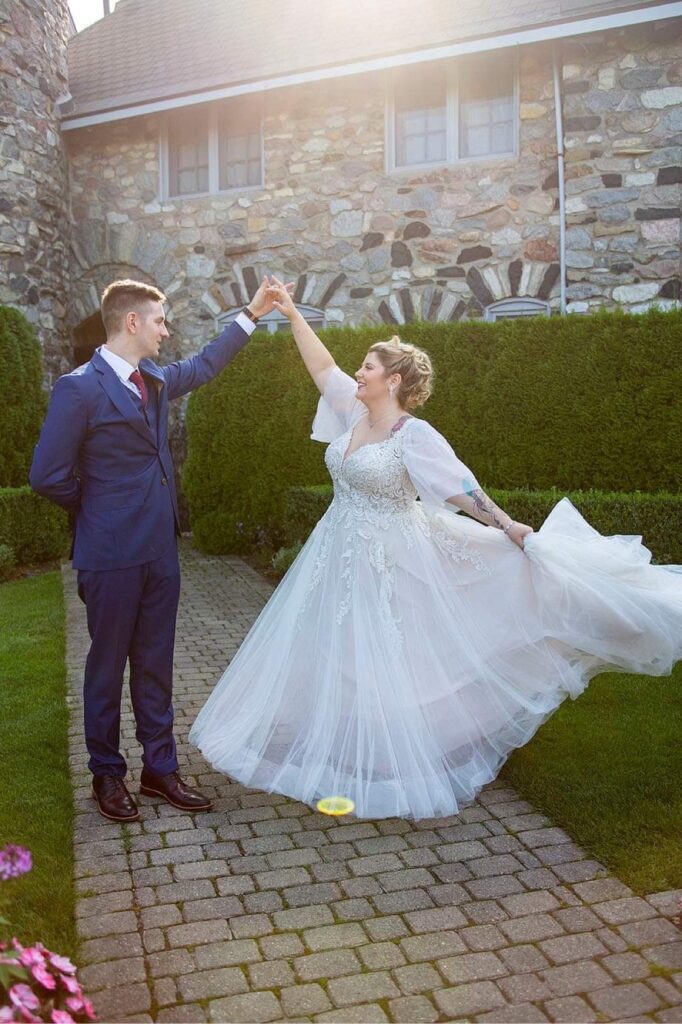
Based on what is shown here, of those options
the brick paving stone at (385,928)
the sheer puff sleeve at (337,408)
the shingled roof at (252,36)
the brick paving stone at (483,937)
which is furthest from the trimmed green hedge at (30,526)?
the brick paving stone at (483,937)

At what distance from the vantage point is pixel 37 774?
4.61 meters

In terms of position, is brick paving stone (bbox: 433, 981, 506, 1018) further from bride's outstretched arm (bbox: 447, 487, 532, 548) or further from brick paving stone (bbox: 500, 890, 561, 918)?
bride's outstretched arm (bbox: 447, 487, 532, 548)

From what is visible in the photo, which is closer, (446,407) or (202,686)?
(202,686)

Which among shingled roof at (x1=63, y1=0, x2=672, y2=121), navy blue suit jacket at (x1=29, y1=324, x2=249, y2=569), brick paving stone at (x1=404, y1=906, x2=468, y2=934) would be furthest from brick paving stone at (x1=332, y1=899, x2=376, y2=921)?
shingled roof at (x1=63, y1=0, x2=672, y2=121)

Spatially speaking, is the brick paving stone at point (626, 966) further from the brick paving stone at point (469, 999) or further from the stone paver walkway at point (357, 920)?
the brick paving stone at point (469, 999)

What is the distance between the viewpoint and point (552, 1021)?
2.77 meters

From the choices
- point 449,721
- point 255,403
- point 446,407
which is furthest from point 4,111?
point 449,721

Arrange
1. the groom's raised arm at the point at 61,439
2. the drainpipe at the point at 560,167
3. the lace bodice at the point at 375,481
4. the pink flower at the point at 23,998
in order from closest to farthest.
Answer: the pink flower at the point at 23,998 < the groom's raised arm at the point at 61,439 < the lace bodice at the point at 375,481 < the drainpipe at the point at 560,167

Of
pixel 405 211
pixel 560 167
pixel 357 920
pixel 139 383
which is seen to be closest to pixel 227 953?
pixel 357 920

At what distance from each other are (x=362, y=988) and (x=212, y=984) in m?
0.46

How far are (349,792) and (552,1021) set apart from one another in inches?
58.4

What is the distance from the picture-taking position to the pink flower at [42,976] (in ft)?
7.65

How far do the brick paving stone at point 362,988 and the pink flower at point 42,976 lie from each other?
2.95 feet

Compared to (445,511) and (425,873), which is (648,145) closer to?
(445,511)
